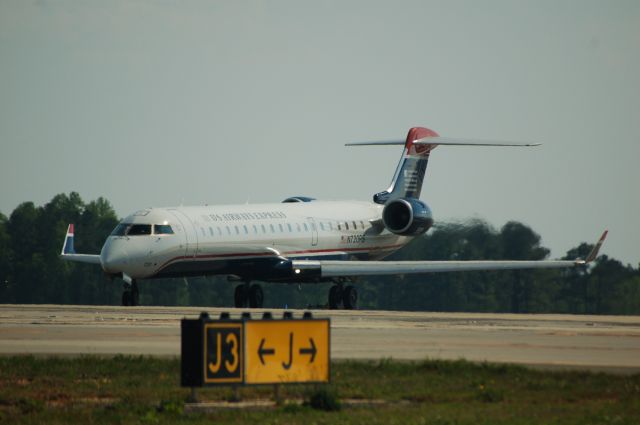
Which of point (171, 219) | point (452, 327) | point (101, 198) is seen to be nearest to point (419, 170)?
point (171, 219)

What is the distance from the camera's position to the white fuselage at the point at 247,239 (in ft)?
158

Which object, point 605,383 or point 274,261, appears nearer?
point 605,383

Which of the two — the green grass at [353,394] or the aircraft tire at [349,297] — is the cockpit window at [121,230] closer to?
the aircraft tire at [349,297]

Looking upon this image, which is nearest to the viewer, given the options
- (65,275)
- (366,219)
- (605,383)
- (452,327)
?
(605,383)

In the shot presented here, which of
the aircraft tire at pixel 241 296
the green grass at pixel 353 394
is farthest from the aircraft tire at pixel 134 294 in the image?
the green grass at pixel 353 394

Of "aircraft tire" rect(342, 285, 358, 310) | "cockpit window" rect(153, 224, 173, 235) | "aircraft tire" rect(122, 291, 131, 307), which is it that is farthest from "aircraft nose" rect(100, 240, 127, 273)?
"aircraft tire" rect(342, 285, 358, 310)

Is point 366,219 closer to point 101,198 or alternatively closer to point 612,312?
point 612,312

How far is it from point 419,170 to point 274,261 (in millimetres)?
10454

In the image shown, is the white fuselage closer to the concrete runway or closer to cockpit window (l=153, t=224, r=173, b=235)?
cockpit window (l=153, t=224, r=173, b=235)

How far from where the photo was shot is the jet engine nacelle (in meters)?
55.8

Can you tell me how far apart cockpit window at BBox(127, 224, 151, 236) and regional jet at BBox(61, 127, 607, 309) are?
0.09 feet

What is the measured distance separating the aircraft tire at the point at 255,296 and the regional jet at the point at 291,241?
37mm

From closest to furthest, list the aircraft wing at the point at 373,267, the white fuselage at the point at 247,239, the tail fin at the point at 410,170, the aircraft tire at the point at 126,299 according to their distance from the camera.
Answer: the white fuselage at the point at 247,239 < the aircraft tire at the point at 126,299 < the aircraft wing at the point at 373,267 < the tail fin at the point at 410,170

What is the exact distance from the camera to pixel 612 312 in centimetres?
6712
